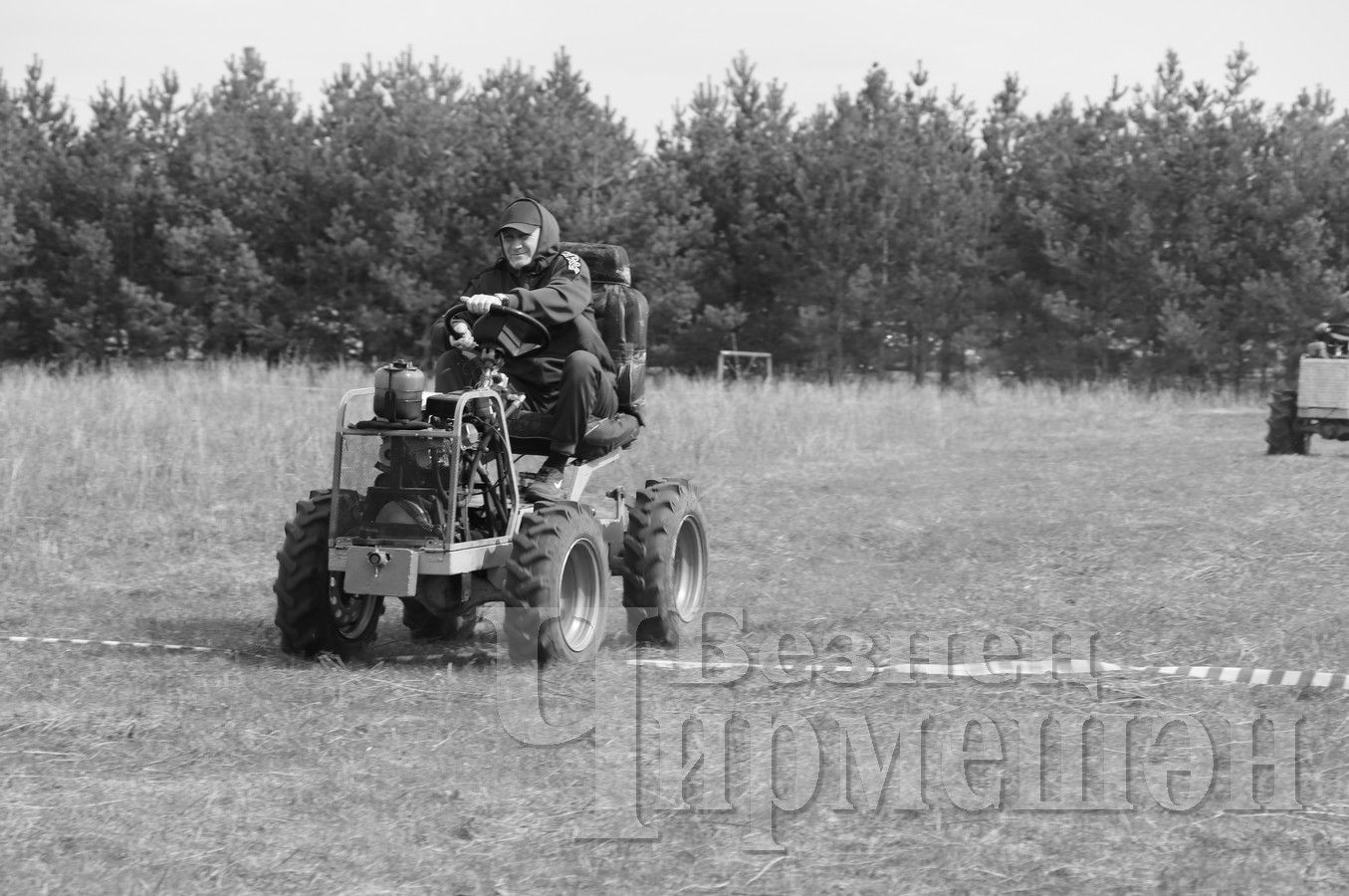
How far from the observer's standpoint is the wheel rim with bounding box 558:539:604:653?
6.88 metres

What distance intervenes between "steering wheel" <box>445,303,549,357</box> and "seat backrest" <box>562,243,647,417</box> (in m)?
0.50

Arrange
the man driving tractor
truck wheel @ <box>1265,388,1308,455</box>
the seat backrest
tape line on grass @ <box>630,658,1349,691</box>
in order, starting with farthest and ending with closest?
truck wheel @ <box>1265,388,1308,455</box>
the seat backrest
the man driving tractor
tape line on grass @ <box>630,658,1349,691</box>

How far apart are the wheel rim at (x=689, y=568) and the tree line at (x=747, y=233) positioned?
27322 mm

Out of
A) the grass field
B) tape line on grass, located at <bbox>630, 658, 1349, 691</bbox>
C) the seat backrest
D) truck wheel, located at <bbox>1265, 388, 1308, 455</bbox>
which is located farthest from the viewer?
truck wheel, located at <bbox>1265, 388, 1308, 455</bbox>

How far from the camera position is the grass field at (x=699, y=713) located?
166 inches

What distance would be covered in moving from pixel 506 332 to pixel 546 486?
0.71m

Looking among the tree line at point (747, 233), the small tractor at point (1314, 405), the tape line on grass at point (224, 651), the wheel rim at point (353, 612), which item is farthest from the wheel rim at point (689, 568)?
the tree line at point (747, 233)

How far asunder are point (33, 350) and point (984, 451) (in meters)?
27.4

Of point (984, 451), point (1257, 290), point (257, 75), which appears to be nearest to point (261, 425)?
point (984, 451)

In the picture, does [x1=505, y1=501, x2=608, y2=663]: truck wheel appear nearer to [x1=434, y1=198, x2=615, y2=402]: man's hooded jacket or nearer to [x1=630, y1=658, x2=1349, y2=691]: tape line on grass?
[x1=630, y1=658, x2=1349, y2=691]: tape line on grass

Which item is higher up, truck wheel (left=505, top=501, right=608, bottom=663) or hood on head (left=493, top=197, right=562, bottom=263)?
hood on head (left=493, top=197, right=562, bottom=263)

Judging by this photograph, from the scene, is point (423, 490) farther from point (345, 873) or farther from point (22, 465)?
point (22, 465)

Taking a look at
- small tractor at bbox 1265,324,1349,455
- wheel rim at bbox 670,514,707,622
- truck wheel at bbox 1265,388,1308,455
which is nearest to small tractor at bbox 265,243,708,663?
wheel rim at bbox 670,514,707,622

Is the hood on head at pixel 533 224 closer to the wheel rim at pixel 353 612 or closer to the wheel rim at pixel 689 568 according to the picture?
the wheel rim at pixel 689 568
